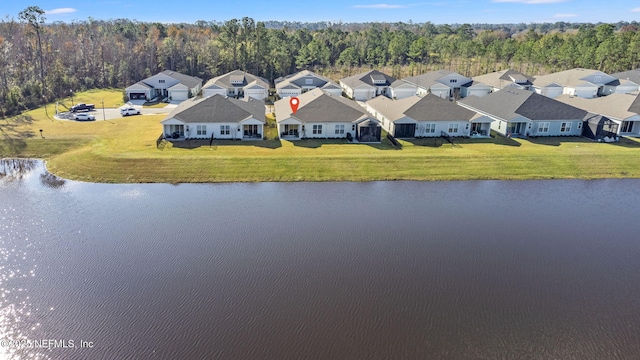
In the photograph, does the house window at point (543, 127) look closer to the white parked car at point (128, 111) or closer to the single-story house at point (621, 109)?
the single-story house at point (621, 109)

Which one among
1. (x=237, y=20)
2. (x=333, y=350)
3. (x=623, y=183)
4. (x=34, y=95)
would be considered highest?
(x=237, y=20)

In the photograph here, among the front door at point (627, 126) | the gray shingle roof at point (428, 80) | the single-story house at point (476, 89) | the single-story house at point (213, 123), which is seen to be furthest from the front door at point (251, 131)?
the single-story house at point (476, 89)

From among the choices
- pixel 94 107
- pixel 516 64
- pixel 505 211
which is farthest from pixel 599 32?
pixel 94 107

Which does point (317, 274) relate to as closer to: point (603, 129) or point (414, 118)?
point (414, 118)

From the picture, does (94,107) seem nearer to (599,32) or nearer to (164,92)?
(164,92)

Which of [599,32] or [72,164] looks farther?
[599,32]

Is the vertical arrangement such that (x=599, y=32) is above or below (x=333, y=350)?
above

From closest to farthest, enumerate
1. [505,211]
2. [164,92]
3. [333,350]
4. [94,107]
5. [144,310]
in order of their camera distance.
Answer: [333,350] → [144,310] → [505,211] → [94,107] → [164,92]

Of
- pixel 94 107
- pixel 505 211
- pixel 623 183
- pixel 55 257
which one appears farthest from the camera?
pixel 94 107
